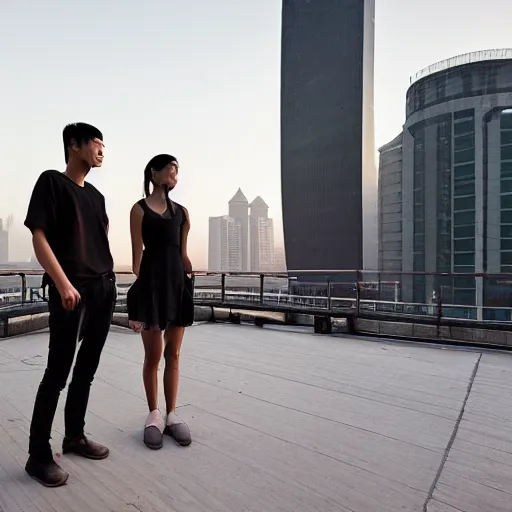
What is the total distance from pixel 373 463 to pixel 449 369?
2.22 metres

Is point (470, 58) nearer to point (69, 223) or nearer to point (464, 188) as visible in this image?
point (464, 188)

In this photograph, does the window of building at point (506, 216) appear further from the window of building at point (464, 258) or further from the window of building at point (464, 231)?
the window of building at point (464, 258)

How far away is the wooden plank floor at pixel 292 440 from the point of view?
160 cm

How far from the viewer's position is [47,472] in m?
1.67

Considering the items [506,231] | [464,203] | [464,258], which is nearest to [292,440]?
[464,258]

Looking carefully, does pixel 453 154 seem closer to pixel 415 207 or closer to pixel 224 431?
pixel 415 207

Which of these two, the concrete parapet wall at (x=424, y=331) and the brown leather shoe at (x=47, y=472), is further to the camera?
the concrete parapet wall at (x=424, y=331)

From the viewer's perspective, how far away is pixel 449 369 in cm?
379

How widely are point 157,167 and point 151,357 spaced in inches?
37.6

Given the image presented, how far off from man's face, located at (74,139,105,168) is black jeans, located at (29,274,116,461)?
1.60 ft

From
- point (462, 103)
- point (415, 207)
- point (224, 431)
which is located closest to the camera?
point (224, 431)

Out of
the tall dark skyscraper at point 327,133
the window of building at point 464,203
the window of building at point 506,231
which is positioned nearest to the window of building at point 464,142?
the window of building at point 464,203

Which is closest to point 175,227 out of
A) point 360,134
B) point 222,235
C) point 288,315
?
point 288,315

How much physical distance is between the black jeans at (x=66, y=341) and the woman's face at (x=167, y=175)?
0.57 metres
